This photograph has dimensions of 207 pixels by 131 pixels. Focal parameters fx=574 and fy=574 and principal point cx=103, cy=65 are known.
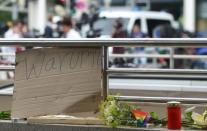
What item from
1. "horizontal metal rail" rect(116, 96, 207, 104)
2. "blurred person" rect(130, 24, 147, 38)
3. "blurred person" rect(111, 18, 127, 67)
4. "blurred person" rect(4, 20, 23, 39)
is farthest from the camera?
"blurred person" rect(130, 24, 147, 38)

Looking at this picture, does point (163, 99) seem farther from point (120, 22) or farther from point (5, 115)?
point (120, 22)

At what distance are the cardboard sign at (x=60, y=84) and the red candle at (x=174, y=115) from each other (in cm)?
83

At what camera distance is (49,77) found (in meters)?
5.68

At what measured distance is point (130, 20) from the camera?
743 inches

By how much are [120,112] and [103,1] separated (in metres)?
27.9

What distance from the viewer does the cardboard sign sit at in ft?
18.5

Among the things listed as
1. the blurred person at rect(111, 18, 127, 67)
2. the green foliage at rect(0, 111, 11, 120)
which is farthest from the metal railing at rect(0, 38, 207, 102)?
the blurred person at rect(111, 18, 127, 67)

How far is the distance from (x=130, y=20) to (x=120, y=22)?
197cm

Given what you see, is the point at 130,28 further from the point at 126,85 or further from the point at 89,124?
the point at 89,124

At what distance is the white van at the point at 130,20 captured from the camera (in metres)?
17.7

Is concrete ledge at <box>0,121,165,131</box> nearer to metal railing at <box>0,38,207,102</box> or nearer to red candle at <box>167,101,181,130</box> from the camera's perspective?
red candle at <box>167,101,181,130</box>

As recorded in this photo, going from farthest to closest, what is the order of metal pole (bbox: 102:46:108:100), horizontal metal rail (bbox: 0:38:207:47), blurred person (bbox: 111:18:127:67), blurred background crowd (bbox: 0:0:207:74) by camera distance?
1. blurred background crowd (bbox: 0:0:207:74)
2. blurred person (bbox: 111:18:127:67)
3. metal pole (bbox: 102:46:108:100)
4. horizontal metal rail (bbox: 0:38:207:47)

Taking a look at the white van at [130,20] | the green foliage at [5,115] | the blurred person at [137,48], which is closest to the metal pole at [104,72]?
the green foliage at [5,115]

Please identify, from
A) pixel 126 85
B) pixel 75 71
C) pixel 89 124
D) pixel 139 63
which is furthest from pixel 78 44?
pixel 139 63
